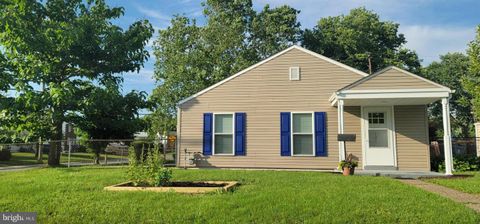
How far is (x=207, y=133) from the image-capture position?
14.2 meters

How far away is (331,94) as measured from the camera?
1359 centimetres

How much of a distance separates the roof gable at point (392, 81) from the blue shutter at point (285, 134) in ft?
8.78

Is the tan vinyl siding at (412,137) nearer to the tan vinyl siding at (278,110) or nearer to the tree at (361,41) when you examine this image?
the tan vinyl siding at (278,110)

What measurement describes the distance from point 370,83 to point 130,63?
958cm

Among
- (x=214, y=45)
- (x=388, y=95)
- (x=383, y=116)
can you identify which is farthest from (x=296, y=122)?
(x=214, y=45)

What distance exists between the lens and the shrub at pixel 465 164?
42.3ft

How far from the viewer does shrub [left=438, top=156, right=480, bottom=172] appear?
12.9 m

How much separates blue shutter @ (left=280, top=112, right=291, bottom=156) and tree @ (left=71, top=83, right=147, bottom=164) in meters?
6.28

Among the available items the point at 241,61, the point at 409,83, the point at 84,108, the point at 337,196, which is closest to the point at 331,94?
the point at 409,83

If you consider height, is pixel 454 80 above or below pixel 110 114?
above

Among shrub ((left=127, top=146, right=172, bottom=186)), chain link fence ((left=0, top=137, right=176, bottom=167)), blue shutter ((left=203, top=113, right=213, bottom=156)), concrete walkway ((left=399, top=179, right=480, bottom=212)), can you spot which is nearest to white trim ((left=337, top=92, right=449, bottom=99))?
concrete walkway ((left=399, top=179, right=480, bottom=212))

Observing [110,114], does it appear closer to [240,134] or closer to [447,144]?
[240,134]

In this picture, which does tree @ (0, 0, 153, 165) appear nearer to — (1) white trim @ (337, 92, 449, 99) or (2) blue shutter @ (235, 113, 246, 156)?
(2) blue shutter @ (235, 113, 246, 156)

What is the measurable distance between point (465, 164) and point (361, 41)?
59.5 ft
